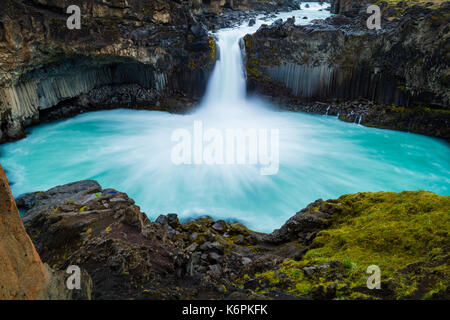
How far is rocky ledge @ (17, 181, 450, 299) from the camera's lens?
3512 mm

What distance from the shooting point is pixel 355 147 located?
1636 cm

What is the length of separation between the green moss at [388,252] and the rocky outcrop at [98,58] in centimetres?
1796

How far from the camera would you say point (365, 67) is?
64.6 ft

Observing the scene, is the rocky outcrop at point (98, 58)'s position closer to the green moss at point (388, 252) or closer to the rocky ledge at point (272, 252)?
the rocky ledge at point (272, 252)

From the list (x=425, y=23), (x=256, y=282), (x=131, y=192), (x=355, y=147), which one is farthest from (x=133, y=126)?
(x=425, y=23)

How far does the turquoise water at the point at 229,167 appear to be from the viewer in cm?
1108

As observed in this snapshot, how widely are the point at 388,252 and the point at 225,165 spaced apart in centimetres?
963

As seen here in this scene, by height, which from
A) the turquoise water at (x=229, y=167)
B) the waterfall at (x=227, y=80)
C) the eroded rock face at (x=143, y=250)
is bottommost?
the turquoise water at (x=229, y=167)

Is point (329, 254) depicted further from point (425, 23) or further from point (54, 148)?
point (425, 23)

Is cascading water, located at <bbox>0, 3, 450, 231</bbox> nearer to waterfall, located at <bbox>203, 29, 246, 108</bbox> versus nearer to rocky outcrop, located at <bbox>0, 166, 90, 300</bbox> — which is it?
waterfall, located at <bbox>203, 29, 246, 108</bbox>

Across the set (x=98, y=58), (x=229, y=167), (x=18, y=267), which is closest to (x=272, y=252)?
(x=18, y=267)

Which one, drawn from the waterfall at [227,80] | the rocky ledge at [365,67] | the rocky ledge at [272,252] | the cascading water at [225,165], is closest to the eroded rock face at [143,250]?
the rocky ledge at [272,252]

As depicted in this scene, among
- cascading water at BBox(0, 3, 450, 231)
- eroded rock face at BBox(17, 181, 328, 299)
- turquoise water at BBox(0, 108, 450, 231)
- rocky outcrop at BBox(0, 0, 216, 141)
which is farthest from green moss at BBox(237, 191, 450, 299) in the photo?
rocky outcrop at BBox(0, 0, 216, 141)

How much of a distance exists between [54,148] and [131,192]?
7694 millimetres
